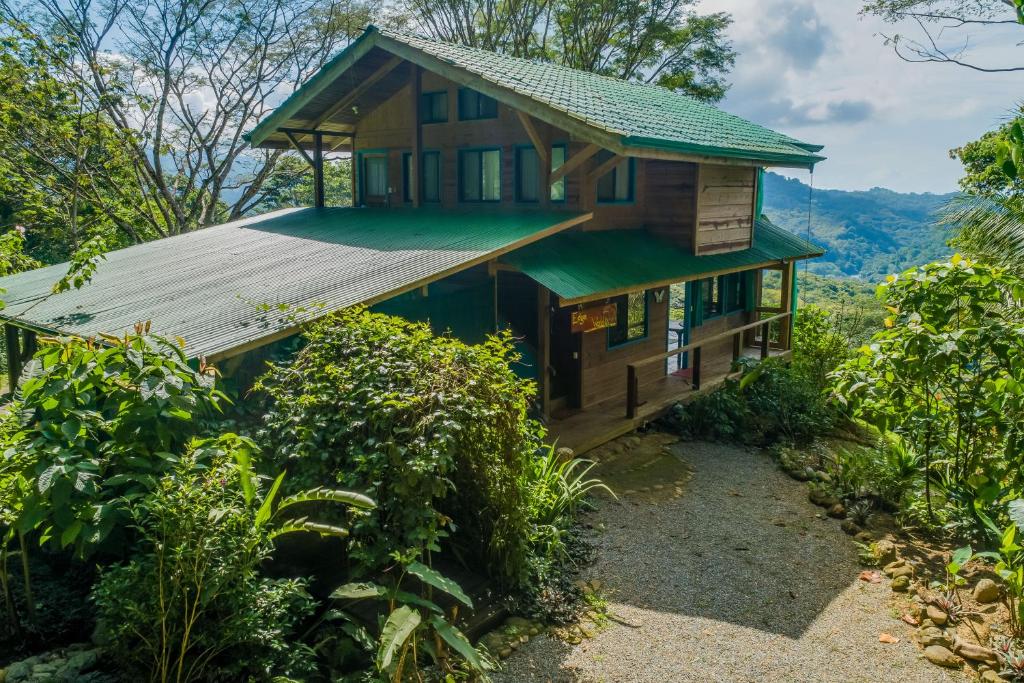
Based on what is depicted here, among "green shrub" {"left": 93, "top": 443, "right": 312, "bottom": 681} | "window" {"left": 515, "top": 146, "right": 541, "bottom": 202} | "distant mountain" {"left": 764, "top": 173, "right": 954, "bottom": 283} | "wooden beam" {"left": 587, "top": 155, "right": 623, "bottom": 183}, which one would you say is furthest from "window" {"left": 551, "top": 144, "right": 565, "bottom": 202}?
"distant mountain" {"left": 764, "top": 173, "right": 954, "bottom": 283}

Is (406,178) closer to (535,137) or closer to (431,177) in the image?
(431,177)

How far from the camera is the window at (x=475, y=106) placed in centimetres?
1266

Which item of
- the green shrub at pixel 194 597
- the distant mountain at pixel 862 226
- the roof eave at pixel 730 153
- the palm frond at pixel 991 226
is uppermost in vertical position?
the roof eave at pixel 730 153

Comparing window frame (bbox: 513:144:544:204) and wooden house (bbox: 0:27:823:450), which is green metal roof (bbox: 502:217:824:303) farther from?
window frame (bbox: 513:144:544:204)

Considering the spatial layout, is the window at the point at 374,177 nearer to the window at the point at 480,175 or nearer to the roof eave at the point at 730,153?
the window at the point at 480,175

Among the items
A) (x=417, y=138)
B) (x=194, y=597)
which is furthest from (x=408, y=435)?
(x=417, y=138)

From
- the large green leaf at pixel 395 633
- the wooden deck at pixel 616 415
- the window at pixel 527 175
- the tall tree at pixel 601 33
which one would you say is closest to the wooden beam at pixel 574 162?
the window at pixel 527 175

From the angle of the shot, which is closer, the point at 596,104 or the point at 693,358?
the point at 596,104

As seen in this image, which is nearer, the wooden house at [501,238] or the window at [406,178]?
the wooden house at [501,238]

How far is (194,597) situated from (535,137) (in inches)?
333

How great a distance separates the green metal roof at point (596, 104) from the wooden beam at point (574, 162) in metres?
0.45

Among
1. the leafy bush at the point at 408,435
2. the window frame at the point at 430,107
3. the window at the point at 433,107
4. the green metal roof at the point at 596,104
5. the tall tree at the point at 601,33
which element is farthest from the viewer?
the tall tree at the point at 601,33

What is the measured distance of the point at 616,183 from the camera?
41.9ft

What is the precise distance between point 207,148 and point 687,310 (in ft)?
60.2
